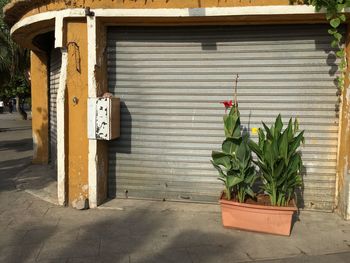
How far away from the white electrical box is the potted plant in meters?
1.56

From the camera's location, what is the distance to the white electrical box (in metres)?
5.55

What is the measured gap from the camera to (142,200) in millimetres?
6219

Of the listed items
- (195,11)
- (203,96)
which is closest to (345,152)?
(203,96)

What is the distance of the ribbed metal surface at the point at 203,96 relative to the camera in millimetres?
5703

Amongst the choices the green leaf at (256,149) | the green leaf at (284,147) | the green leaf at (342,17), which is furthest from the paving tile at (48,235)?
the green leaf at (342,17)

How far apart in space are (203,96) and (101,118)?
1.52m

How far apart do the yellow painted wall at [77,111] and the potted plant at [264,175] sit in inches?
79.1

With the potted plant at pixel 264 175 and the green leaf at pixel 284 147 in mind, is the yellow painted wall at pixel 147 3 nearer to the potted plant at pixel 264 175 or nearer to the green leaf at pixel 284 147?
the potted plant at pixel 264 175

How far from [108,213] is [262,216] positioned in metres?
2.13

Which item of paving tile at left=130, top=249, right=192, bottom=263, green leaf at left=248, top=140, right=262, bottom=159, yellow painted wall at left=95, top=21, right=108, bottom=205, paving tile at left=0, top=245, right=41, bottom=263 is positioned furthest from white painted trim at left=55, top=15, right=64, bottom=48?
paving tile at left=130, top=249, right=192, bottom=263

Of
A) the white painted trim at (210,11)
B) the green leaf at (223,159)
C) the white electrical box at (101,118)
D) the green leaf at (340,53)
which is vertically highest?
the white painted trim at (210,11)

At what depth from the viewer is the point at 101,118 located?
18.3 ft

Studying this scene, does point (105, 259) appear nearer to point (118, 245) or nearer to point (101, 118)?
point (118, 245)

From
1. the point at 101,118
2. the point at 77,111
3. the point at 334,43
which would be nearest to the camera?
the point at 334,43
